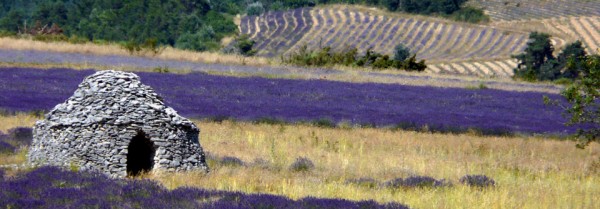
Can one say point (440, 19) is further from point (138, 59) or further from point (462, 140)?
point (462, 140)

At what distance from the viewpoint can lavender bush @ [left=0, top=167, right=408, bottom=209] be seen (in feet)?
41.3

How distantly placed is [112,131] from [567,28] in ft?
249

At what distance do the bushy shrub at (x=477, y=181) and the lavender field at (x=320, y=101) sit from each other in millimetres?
9985

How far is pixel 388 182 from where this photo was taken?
17.4m

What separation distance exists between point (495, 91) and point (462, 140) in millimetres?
→ 17720

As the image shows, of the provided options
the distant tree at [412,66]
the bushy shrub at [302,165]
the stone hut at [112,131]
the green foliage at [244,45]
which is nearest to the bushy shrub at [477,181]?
the bushy shrub at [302,165]

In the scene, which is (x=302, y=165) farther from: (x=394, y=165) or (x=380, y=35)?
(x=380, y=35)

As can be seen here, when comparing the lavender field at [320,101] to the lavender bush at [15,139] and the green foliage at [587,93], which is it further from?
the green foliage at [587,93]

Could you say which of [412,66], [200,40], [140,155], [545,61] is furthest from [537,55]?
[140,155]

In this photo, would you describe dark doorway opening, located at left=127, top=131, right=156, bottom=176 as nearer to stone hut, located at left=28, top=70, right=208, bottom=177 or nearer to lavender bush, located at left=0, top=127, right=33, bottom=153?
stone hut, located at left=28, top=70, right=208, bottom=177

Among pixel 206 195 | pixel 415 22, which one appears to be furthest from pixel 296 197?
pixel 415 22

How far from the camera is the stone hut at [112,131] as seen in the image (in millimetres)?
16812

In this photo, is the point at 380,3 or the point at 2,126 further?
the point at 380,3

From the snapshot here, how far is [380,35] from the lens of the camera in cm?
8719
